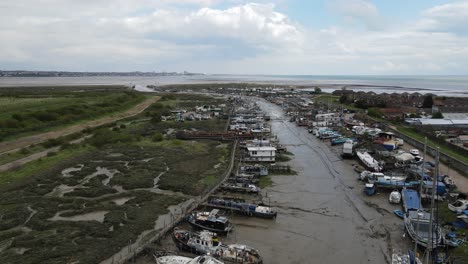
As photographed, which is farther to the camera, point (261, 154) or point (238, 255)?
point (261, 154)

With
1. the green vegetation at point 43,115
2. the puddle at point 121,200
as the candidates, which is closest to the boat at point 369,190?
the puddle at point 121,200

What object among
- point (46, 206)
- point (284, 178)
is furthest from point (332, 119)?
point (46, 206)

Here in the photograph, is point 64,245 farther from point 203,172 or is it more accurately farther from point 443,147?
point 443,147

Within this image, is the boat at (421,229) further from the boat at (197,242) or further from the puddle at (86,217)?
the puddle at (86,217)

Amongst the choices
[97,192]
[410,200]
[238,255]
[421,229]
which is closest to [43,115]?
[97,192]

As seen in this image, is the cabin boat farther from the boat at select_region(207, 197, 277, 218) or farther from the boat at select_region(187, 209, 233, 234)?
the boat at select_region(187, 209, 233, 234)

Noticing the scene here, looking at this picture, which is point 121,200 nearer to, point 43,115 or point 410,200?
point 410,200

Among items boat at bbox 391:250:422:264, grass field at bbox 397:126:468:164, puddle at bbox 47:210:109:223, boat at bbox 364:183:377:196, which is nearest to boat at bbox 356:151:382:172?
boat at bbox 364:183:377:196
